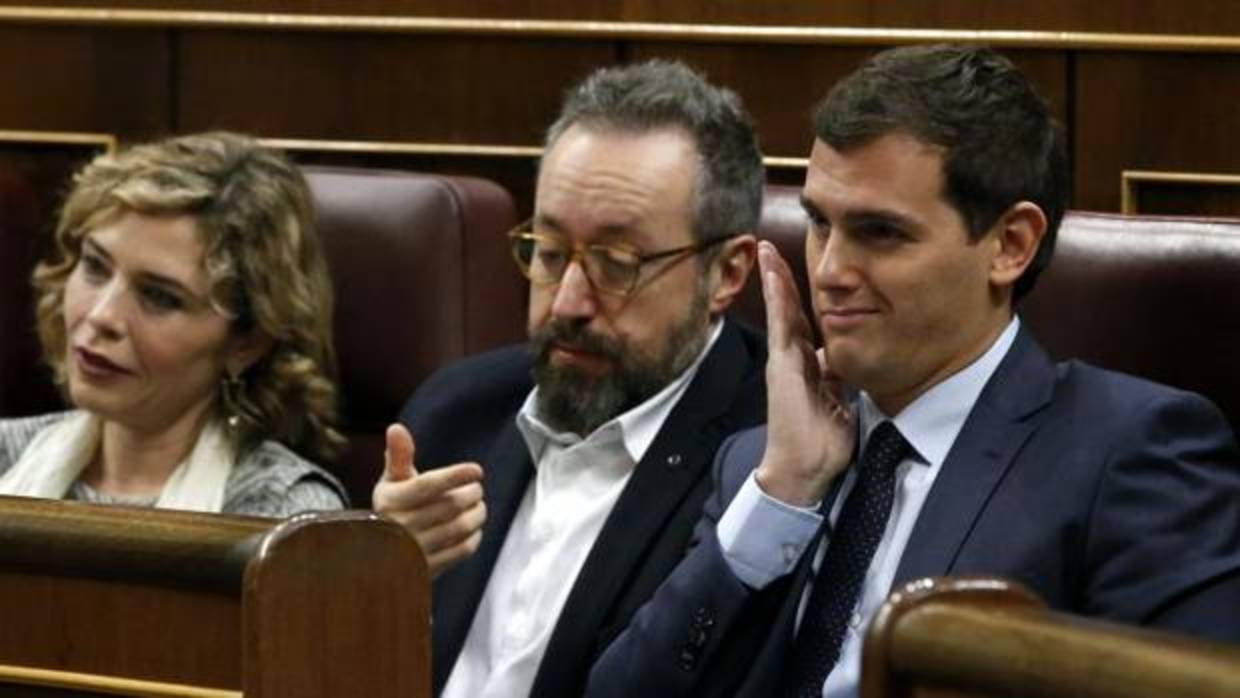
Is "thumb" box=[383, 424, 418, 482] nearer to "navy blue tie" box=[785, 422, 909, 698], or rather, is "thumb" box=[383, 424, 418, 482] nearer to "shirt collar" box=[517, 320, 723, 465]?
"shirt collar" box=[517, 320, 723, 465]

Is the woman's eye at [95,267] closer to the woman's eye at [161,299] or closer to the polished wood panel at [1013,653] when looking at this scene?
the woman's eye at [161,299]

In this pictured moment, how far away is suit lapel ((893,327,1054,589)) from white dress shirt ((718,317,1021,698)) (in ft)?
0.05

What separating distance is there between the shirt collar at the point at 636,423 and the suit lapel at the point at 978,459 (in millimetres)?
340

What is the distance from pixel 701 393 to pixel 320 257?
0.44 metres

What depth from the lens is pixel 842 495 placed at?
5.53 ft

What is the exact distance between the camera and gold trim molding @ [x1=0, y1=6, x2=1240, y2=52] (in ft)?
7.17

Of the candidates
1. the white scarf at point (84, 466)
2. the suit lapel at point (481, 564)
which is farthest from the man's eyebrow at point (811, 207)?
the white scarf at point (84, 466)

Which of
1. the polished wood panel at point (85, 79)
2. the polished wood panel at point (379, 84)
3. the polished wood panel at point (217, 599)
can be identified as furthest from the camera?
the polished wood panel at point (85, 79)

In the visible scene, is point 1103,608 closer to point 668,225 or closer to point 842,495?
point 842,495

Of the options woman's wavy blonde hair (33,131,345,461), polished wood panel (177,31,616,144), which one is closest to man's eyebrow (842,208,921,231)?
woman's wavy blonde hair (33,131,345,461)

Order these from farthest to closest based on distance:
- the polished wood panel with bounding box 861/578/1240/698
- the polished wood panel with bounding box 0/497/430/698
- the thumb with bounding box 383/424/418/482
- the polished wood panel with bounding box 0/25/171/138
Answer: the polished wood panel with bounding box 0/25/171/138 → the thumb with bounding box 383/424/418/482 → the polished wood panel with bounding box 0/497/430/698 → the polished wood panel with bounding box 861/578/1240/698

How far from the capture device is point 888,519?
1649mm

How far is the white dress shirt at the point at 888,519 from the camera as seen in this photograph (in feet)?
5.37

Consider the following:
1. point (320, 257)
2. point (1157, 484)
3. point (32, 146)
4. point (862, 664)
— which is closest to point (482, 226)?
point (320, 257)
